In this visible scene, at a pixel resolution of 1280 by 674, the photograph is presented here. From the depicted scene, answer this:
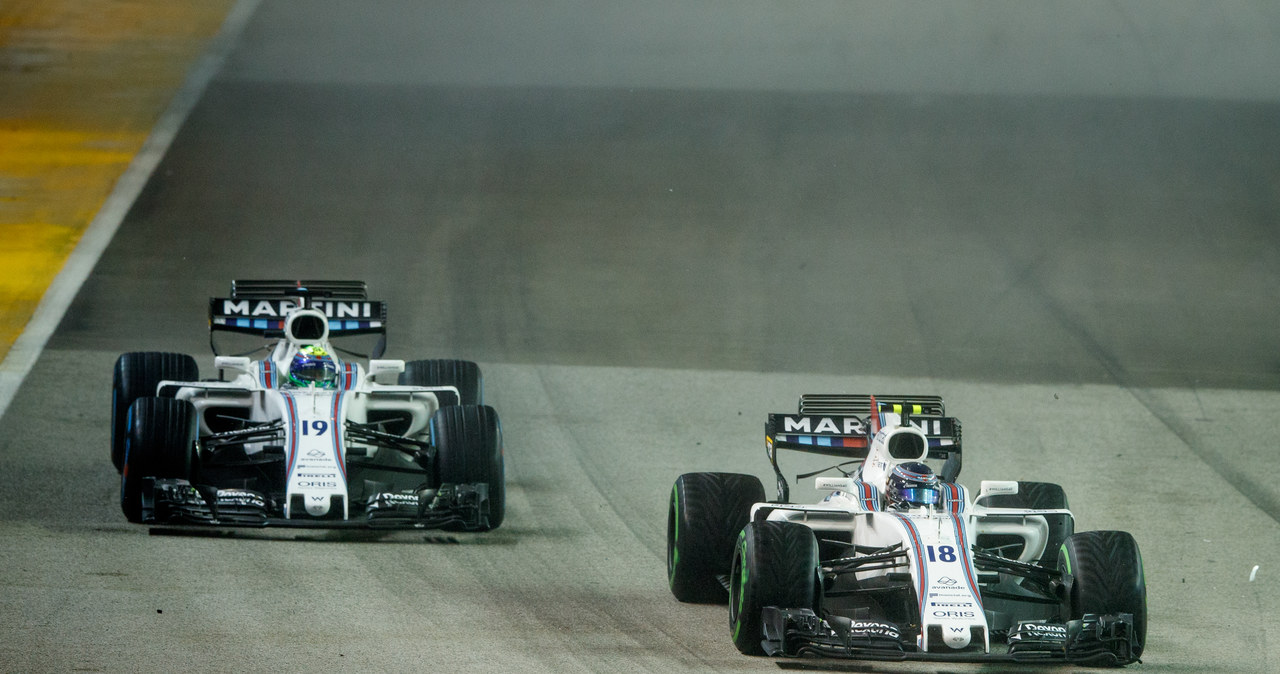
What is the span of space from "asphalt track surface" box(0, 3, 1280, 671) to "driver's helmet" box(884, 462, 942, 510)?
1.38 m

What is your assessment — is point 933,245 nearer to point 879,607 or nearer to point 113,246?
point 113,246

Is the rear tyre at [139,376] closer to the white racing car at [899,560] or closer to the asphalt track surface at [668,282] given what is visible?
the asphalt track surface at [668,282]

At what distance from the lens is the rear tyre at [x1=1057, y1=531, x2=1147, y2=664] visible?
10016 mm

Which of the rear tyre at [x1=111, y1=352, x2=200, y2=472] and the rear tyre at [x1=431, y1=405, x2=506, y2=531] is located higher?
the rear tyre at [x1=111, y1=352, x2=200, y2=472]

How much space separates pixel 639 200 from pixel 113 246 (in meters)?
6.74

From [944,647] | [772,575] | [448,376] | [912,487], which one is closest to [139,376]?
[448,376]

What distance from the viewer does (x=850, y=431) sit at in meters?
12.1

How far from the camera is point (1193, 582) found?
41.6 feet

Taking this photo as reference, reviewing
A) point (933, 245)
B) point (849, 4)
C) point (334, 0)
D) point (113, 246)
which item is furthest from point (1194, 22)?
point (113, 246)

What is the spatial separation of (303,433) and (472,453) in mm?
1254

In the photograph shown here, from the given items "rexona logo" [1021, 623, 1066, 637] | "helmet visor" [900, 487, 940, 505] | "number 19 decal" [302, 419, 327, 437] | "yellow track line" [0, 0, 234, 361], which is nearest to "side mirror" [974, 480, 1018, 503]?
"helmet visor" [900, 487, 940, 505]

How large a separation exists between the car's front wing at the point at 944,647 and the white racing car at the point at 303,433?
3705 mm

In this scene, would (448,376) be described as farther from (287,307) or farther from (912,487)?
(912,487)

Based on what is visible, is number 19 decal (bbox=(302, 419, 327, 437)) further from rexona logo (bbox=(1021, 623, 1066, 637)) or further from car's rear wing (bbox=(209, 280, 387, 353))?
rexona logo (bbox=(1021, 623, 1066, 637))
